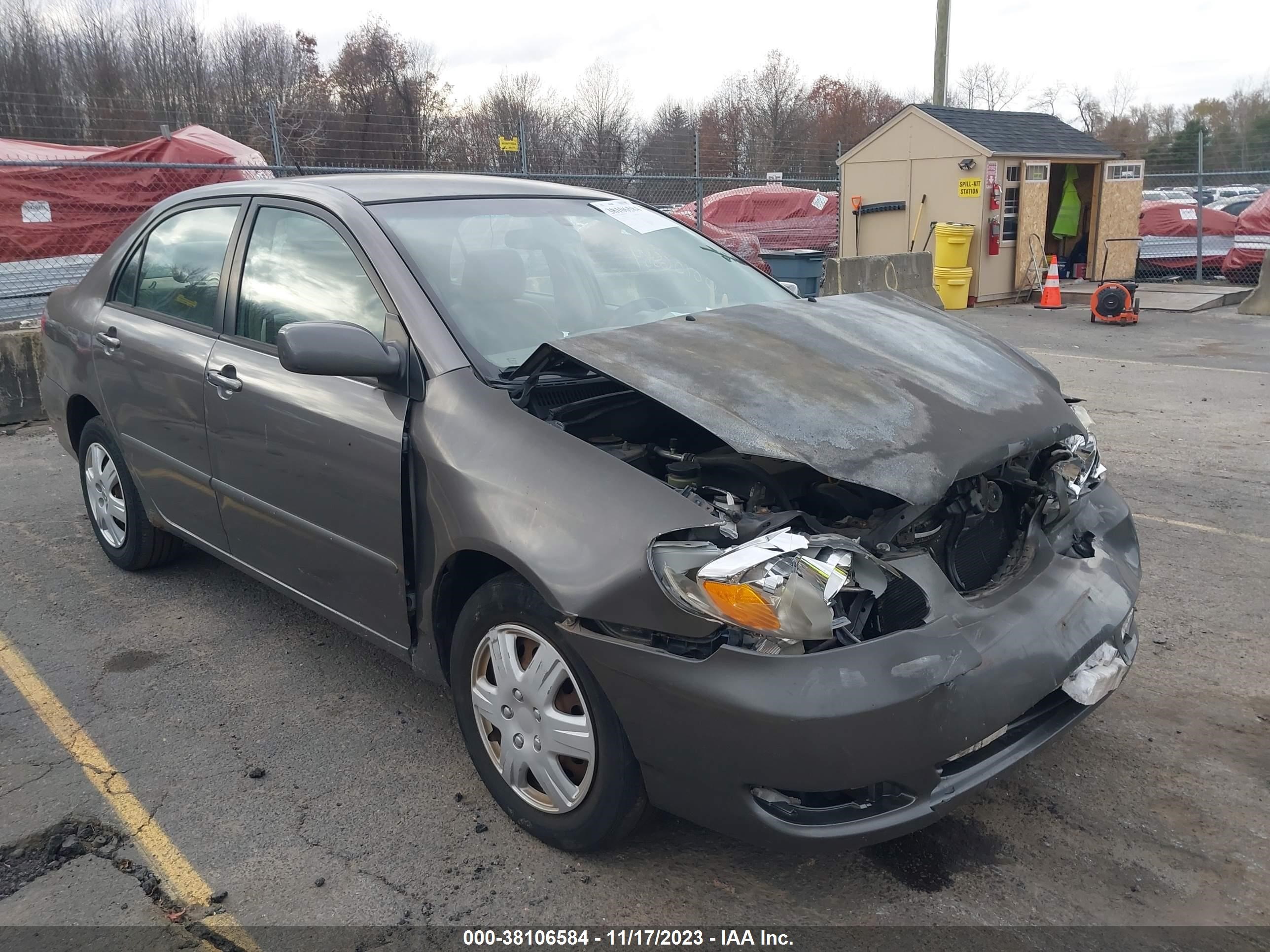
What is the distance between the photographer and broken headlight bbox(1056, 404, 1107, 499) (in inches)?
121

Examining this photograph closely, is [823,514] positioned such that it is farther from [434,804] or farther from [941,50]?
[941,50]

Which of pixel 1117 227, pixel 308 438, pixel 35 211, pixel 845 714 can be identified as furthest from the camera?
pixel 1117 227

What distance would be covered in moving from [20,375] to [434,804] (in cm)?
715

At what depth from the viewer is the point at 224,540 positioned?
3977mm

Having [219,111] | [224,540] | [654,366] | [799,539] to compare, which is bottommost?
[224,540]

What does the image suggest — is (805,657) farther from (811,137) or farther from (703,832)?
(811,137)

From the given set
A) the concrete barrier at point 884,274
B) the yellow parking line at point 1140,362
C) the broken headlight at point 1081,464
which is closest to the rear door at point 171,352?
the broken headlight at point 1081,464

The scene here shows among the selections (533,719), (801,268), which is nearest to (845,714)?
(533,719)

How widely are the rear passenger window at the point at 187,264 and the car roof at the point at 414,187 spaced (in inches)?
5.3

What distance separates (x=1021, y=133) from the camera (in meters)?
16.3

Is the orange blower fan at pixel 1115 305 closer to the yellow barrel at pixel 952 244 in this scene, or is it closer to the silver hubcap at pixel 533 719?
the yellow barrel at pixel 952 244

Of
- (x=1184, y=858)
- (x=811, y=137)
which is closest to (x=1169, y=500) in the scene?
(x=1184, y=858)

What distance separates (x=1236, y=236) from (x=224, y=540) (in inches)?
708

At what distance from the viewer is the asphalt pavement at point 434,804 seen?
102 inches
